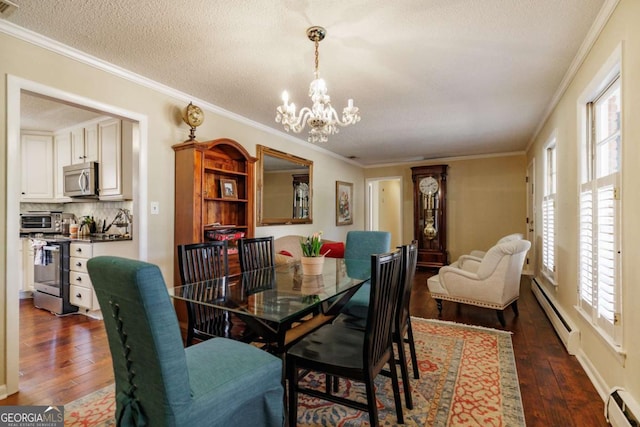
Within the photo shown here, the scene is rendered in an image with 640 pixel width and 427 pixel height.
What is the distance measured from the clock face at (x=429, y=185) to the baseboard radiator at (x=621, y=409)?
204 inches

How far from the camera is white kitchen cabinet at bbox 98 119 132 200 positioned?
3.84 metres

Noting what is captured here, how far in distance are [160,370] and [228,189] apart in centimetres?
289

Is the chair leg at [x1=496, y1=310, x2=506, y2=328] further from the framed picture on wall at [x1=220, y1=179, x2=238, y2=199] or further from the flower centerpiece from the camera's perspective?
the framed picture on wall at [x1=220, y1=179, x2=238, y2=199]

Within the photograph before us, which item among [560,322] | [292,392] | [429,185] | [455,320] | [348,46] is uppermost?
[348,46]

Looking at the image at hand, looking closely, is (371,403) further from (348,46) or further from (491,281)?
(491,281)

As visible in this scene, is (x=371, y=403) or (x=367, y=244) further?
(x=367, y=244)

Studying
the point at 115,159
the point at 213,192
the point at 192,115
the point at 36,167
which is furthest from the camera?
the point at 36,167

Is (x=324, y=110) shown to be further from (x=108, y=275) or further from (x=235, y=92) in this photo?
(x=108, y=275)

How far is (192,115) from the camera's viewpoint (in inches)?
127

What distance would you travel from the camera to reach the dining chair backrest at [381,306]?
1438mm

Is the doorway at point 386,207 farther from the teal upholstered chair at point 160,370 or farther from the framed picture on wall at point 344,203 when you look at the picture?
the teal upholstered chair at point 160,370

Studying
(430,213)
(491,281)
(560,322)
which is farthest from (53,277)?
(430,213)

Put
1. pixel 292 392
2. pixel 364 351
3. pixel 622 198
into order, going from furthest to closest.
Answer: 1. pixel 622 198
2. pixel 292 392
3. pixel 364 351

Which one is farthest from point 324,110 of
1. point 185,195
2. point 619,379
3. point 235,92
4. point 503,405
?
point 619,379
